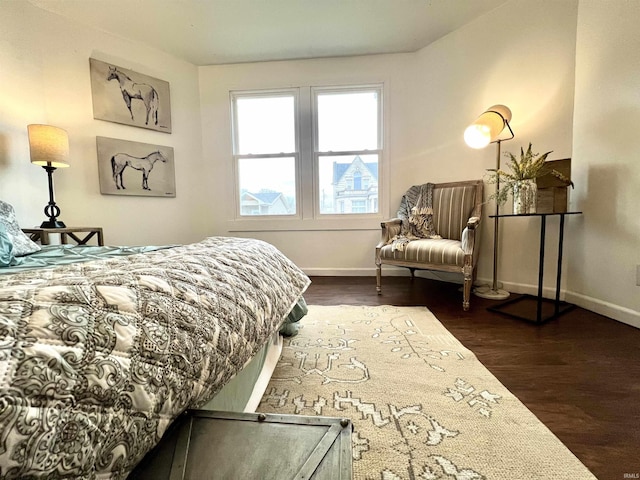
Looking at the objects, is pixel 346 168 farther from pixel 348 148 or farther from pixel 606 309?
pixel 606 309

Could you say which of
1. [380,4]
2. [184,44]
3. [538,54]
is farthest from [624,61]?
[184,44]

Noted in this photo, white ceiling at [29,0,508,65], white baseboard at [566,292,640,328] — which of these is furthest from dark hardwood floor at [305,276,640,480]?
white ceiling at [29,0,508,65]

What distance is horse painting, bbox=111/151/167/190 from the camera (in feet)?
9.61

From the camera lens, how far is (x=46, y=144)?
86.9 inches

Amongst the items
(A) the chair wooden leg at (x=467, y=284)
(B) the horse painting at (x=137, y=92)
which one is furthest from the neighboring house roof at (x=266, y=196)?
(A) the chair wooden leg at (x=467, y=284)

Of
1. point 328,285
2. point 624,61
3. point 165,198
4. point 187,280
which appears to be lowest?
point 328,285

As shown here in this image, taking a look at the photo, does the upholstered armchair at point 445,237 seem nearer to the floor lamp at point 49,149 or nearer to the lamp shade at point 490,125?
the lamp shade at point 490,125

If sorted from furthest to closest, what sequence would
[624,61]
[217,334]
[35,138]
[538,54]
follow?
1. [538,54]
2. [35,138]
3. [624,61]
4. [217,334]

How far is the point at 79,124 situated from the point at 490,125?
3.66m

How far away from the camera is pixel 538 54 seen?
7.84 ft

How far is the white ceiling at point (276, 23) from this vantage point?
2.48 meters

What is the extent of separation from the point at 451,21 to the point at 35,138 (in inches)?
142

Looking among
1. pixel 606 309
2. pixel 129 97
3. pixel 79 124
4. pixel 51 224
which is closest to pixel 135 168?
pixel 79 124

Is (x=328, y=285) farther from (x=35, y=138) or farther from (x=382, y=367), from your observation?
(x=35, y=138)
